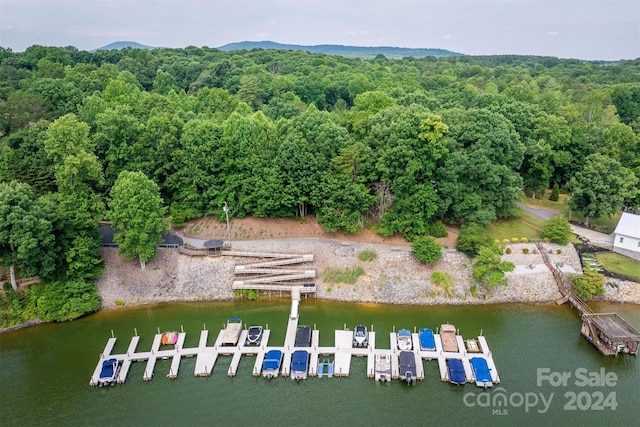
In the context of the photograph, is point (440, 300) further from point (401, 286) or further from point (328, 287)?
point (328, 287)

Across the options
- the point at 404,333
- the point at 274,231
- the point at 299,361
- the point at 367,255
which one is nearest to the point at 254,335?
the point at 299,361

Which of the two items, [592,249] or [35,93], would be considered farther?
[35,93]

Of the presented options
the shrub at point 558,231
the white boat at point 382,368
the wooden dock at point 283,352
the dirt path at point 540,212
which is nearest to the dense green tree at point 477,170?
the dirt path at point 540,212

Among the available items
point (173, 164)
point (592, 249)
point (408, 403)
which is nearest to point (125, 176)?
point (173, 164)

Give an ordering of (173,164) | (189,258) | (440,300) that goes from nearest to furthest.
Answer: (440,300)
(189,258)
(173,164)

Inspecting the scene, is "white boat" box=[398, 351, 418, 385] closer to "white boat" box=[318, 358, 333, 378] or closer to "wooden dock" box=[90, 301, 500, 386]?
"wooden dock" box=[90, 301, 500, 386]

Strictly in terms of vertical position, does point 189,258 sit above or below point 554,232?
below

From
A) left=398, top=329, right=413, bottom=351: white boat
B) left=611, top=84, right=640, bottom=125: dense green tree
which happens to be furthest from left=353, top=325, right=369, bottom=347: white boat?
left=611, top=84, right=640, bottom=125: dense green tree

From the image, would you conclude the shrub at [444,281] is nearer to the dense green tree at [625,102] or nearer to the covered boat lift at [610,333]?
the covered boat lift at [610,333]
